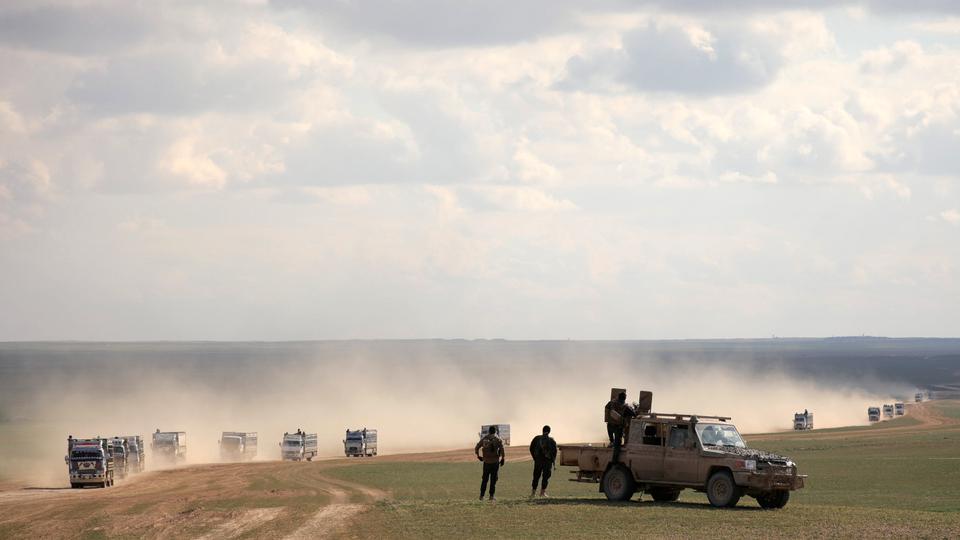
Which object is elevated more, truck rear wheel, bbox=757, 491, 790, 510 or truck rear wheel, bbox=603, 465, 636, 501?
truck rear wheel, bbox=603, 465, 636, 501

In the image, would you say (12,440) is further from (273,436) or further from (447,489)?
(447,489)

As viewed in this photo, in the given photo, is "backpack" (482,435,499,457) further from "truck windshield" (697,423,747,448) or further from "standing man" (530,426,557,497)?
"truck windshield" (697,423,747,448)

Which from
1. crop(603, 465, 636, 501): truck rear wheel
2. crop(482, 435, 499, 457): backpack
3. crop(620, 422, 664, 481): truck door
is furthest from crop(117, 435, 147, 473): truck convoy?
crop(620, 422, 664, 481): truck door

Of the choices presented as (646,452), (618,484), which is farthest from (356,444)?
(646,452)

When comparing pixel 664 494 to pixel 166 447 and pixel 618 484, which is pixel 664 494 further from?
pixel 166 447

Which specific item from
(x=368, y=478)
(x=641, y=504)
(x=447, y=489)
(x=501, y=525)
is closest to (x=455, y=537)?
(x=501, y=525)

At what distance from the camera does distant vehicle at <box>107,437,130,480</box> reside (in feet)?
229

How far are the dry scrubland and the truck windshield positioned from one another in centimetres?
183

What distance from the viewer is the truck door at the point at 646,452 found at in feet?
122

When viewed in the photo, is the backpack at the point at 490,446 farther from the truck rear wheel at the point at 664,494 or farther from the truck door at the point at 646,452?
the truck rear wheel at the point at 664,494

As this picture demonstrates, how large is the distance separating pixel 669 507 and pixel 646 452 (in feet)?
7.31

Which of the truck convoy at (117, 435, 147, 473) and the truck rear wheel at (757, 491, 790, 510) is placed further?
the truck convoy at (117, 435, 147, 473)

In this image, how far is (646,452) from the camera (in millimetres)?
37531

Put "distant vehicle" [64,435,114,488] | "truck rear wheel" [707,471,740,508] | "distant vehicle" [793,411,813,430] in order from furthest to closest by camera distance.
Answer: "distant vehicle" [793,411,813,430] < "distant vehicle" [64,435,114,488] < "truck rear wheel" [707,471,740,508]
